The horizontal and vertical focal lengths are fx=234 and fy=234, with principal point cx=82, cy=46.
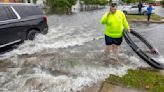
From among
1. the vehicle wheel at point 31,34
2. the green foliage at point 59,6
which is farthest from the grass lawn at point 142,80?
the green foliage at point 59,6

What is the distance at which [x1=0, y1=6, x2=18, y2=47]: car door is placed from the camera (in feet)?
24.2

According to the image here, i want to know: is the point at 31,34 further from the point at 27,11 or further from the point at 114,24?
the point at 114,24

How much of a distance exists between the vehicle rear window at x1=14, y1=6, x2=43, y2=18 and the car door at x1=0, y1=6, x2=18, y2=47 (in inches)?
16.4

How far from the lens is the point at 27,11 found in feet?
28.9

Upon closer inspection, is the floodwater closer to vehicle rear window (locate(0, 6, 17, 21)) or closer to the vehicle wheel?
the vehicle wheel

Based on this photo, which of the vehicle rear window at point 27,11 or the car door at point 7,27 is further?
the vehicle rear window at point 27,11

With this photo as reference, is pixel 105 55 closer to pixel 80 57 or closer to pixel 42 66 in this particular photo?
pixel 80 57

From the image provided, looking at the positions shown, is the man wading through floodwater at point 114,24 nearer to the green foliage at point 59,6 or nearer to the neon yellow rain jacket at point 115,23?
the neon yellow rain jacket at point 115,23

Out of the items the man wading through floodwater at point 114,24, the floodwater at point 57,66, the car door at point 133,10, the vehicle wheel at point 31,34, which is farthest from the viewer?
the car door at point 133,10

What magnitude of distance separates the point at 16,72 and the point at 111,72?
2555 mm

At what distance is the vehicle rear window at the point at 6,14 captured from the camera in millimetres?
7459

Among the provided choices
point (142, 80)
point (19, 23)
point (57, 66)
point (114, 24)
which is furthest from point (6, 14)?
point (142, 80)

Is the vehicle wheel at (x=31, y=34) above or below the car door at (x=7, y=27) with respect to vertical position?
below

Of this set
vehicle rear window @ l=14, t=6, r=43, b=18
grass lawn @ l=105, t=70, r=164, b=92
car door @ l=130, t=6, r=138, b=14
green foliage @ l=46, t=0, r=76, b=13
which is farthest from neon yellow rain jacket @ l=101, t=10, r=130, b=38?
green foliage @ l=46, t=0, r=76, b=13
